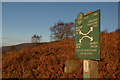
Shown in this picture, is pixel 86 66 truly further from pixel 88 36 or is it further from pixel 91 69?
pixel 88 36

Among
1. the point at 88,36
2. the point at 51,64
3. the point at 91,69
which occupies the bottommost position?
the point at 51,64

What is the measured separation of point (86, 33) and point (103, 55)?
3026 millimetres

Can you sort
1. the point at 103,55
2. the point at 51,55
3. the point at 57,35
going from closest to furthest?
the point at 103,55, the point at 51,55, the point at 57,35

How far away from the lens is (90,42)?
11.9ft

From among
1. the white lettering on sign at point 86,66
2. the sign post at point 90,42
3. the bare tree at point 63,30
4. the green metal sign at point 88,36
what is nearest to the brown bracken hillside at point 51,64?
the white lettering on sign at point 86,66

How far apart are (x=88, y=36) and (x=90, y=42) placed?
0.24 m

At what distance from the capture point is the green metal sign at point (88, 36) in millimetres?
3422

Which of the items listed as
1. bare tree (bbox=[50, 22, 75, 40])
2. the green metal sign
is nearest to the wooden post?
the green metal sign

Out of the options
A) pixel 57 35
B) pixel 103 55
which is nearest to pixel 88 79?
pixel 103 55

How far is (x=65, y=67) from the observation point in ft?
17.3

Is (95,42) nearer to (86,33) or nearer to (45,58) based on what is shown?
(86,33)

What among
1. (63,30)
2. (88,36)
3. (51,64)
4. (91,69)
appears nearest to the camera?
(91,69)

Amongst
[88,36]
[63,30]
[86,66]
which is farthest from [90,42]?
[63,30]

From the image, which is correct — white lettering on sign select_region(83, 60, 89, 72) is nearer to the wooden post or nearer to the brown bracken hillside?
the wooden post
